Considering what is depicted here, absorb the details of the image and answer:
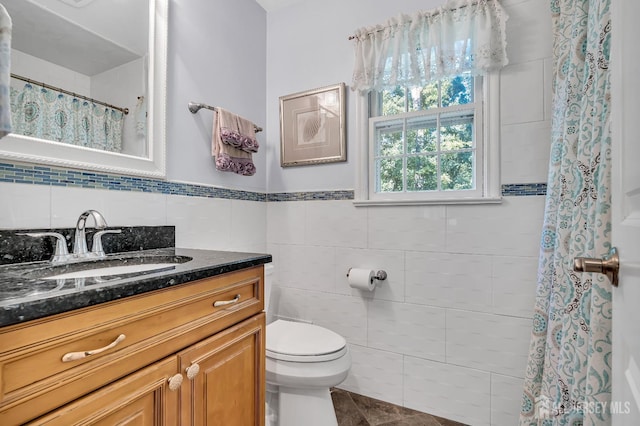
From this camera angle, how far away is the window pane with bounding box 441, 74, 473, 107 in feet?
5.68

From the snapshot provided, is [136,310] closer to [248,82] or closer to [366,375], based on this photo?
[366,375]

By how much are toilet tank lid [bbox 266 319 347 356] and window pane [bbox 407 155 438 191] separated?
972mm

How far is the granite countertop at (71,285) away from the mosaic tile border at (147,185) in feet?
1.01

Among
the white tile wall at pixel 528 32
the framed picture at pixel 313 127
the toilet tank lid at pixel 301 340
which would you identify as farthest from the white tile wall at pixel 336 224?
the white tile wall at pixel 528 32

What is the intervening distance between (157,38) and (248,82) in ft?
2.22

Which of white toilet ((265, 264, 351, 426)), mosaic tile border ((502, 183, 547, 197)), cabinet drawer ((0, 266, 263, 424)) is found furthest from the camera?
mosaic tile border ((502, 183, 547, 197))

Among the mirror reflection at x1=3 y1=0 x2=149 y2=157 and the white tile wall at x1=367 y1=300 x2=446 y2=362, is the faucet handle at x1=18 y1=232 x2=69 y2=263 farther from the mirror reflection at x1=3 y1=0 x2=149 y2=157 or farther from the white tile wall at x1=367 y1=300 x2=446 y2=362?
the white tile wall at x1=367 y1=300 x2=446 y2=362

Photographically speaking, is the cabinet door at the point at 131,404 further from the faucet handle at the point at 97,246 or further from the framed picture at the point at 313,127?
the framed picture at the point at 313,127

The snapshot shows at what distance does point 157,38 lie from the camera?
150 centimetres

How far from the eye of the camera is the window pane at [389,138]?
6.30 feet

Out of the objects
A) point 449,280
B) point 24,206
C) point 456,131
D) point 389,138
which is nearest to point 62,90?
point 24,206

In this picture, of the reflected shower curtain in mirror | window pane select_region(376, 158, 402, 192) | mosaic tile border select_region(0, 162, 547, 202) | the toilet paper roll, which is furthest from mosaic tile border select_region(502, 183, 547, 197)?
the reflected shower curtain in mirror

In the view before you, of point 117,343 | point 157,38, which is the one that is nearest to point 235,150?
point 157,38

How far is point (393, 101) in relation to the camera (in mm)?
1930
